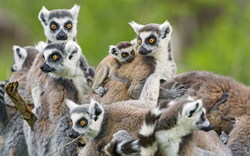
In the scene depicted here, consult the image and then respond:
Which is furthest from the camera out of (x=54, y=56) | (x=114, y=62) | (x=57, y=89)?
(x=114, y=62)

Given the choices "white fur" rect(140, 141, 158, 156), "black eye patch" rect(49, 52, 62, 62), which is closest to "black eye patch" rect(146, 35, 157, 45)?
"black eye patch" rect(49, 52, 62, 62)

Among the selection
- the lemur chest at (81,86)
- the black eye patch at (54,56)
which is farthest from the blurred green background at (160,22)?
the black eye patch at (54,56)

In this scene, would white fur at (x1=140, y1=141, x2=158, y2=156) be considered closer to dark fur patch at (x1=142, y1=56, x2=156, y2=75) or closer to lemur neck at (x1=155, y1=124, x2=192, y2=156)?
lemur neck at (x1=155, y1=124, x2=192, y2=156)

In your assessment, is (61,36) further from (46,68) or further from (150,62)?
(150,62)

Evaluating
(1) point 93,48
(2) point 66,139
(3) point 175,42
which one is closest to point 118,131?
(2) point 66,139

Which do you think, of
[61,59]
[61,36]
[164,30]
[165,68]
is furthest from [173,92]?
[61,36]

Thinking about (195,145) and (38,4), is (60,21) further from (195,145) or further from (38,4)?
(38,4)

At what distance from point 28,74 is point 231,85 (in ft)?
12.0

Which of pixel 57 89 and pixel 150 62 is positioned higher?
pixel 150 62

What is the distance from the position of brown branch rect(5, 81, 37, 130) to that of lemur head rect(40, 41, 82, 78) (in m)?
0.64

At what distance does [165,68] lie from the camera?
563cm

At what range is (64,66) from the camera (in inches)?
211

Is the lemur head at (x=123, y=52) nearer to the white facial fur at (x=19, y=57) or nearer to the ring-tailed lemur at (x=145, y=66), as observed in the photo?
the ring-tailed lemur at (x=145, y=66)

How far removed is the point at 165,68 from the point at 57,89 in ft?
5.61
